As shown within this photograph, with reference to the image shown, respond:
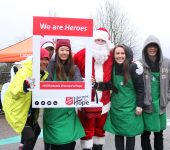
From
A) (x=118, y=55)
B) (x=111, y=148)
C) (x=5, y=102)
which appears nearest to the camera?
(x=5, y=102)

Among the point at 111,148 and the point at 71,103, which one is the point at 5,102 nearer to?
the point at 71,103

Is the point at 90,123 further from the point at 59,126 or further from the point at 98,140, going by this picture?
the point at 59,126

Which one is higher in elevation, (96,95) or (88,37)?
(88,37)

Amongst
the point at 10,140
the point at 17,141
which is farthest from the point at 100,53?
the point at 10,140

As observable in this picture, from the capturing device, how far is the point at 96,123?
4.46 meters

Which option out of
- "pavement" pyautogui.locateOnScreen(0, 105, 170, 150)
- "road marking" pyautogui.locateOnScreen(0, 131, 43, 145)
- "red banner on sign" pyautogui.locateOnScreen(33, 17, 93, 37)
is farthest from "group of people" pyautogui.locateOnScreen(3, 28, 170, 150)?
"road marking" pyautogui.locateOnScreen(0, 131, 43, 145)

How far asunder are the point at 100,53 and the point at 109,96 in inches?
23.2

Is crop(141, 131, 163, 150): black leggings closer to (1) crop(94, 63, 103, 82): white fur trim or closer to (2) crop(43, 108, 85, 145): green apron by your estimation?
(1) crop(94, 63, 103, 82): white fur trim

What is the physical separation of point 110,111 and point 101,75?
0.50 metres

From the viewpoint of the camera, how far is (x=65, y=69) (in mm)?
3754

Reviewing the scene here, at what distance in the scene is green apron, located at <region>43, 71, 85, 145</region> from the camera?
373 centimetres

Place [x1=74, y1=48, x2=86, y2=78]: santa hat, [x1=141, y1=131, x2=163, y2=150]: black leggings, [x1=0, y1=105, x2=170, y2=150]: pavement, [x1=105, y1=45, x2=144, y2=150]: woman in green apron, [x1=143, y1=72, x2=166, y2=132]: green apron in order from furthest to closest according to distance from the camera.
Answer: [x1=0, y1=105, x2=170, y2=150]: pavement < [x1=141, y1=131, x2=163, y2=150]: black leggings < [x1=143, y1=72, x2=166, y2=132]: green apron < [x1=105, y1=45, x2=144, y2=150]: woman in green apron < [x1=74, y1=48, x2=86, y2=78]: santa hat

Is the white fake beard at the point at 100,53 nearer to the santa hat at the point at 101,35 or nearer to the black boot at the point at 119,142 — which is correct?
the santa hat at the point at 101,35

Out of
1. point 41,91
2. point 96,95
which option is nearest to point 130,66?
point 96,95
